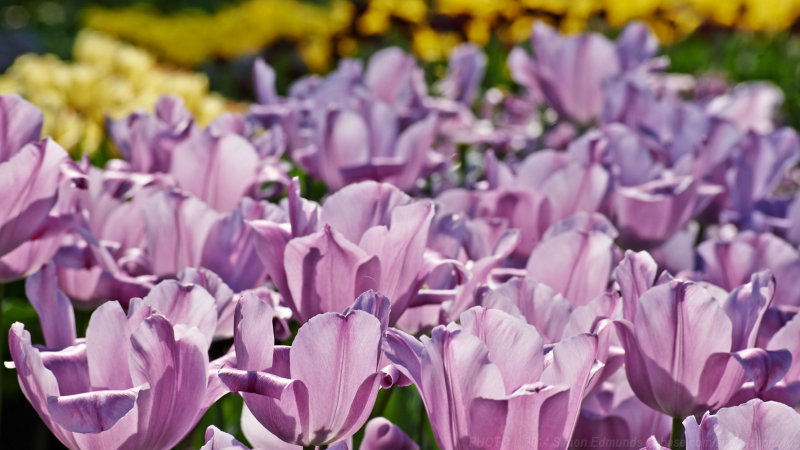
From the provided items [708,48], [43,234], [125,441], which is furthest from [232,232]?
[708,48]

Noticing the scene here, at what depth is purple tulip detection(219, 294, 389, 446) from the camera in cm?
74

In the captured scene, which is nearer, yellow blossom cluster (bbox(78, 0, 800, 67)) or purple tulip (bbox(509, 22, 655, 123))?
purple tulip (bbox(509, 22, 655, 123))

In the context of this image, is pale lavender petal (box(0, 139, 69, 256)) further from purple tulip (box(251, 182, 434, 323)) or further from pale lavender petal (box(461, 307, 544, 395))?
pale lavender petal (box(461, 307, 544, 395))

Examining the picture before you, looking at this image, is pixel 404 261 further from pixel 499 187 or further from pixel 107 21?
pixel 107 21

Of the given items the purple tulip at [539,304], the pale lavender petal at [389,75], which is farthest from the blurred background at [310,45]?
the purple tulip at [539,304]

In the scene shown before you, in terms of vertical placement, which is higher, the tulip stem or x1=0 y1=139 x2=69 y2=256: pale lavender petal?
x1=0 y1=139 x2=69 y2=256: pale lavender petal

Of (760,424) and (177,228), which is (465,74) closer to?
(177,228)

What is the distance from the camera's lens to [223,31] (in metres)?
7.81

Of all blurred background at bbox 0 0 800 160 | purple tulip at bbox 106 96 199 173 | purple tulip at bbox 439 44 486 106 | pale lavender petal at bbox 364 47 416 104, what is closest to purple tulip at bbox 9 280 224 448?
purple tulip at bbox 106 96 199 173

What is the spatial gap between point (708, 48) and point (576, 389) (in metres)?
5.37

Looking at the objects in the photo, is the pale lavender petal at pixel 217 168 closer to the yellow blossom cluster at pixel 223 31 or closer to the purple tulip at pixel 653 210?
the purple tulip at pixel 653 210

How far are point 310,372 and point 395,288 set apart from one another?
178 millimetres

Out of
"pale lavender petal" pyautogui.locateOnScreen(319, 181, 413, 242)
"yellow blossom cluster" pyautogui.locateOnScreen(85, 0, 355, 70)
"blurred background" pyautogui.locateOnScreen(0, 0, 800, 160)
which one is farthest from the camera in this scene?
"yellow blossom cluster" pyautogui.locateOnScreen(85, 0, 355, 70)

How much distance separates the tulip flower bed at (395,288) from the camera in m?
0.73
